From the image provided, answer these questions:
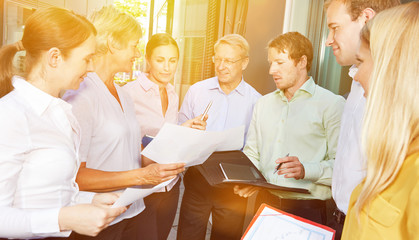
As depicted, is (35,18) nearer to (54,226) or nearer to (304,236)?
(54,226)

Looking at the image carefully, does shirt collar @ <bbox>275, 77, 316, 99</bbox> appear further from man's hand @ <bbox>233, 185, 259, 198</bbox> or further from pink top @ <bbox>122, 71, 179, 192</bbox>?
pink top @ <bbox>122, 71, 179, 192</bbox>

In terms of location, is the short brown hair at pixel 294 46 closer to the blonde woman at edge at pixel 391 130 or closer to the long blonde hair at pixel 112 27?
the long blonde hair at pixel 112 27

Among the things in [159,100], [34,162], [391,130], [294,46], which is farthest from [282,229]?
[159,100]

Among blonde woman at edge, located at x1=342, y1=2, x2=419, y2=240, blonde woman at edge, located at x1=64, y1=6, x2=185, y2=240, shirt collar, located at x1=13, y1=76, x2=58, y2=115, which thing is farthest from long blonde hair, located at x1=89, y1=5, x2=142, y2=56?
blonde woman at edge, located at x1=342, y1=2, x2=419, y2=240

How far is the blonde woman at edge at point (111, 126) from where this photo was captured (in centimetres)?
122

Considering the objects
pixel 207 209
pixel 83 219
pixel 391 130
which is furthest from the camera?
pixel 207 209

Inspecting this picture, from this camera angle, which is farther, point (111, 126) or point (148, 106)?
point (148, 106)

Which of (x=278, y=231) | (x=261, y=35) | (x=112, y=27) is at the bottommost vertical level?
(x=278, y=231)

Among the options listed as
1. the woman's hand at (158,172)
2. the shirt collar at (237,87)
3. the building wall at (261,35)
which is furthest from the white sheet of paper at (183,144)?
the building wall at (261,35)

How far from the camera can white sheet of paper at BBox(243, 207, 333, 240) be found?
884 millimetres

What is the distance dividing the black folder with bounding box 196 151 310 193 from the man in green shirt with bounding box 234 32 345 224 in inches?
5.4

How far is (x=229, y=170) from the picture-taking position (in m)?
1.38

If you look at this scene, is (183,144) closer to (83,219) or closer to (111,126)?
(111,126)

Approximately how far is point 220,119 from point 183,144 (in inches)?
42.7
